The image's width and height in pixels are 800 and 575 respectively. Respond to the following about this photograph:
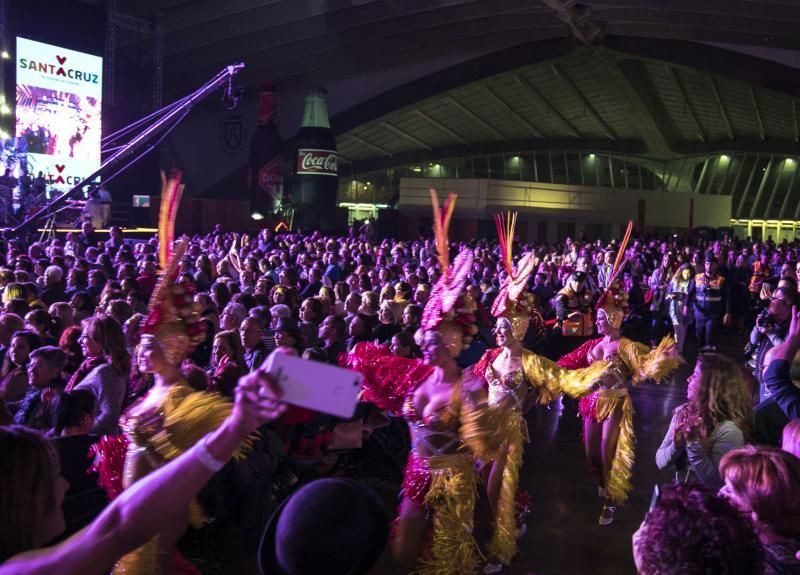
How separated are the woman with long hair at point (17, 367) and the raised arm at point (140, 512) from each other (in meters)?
4.35

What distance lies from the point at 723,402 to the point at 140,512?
10.7 ft

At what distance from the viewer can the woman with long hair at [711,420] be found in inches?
160

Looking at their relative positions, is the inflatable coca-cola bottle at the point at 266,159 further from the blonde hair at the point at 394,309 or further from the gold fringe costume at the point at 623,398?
the gold fringe costume at the point at 623,398

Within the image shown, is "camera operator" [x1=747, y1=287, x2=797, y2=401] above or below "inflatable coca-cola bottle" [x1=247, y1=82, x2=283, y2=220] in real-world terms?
below

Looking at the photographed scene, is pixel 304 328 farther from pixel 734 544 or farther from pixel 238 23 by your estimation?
pixel 238 23

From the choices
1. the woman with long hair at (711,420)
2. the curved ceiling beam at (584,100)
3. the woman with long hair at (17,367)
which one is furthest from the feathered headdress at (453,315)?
the curved ceiling beam at (584,100)

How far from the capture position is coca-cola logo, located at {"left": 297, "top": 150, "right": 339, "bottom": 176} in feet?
108

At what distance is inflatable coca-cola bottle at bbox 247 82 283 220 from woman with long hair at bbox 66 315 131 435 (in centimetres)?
2815

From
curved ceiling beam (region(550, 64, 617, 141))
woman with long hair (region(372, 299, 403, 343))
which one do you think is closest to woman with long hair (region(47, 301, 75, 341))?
woman with long hair (region(372, 299, 403, 343))

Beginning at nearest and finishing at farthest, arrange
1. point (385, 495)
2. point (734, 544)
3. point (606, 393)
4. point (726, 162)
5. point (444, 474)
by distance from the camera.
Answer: point (734, 544) < point (444, 474) < point (606, 393) < point (385, 495) < point (726, 162)

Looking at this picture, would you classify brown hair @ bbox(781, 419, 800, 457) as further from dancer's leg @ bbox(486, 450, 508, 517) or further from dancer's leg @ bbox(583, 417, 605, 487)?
dancer's leg @ bbox(583, 417, 605, 487)

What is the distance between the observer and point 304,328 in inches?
→ 327

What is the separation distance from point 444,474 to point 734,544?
2.83 meters

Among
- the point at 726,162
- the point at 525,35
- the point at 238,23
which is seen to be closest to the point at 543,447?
the point at 238,23
